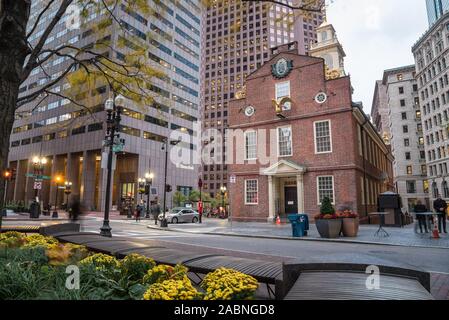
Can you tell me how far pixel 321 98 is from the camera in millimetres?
24406

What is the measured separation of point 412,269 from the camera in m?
2.99

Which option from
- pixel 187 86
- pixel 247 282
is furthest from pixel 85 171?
pixel 247 282

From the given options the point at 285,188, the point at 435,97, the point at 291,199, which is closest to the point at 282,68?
the point at 285,188

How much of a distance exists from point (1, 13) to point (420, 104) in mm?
86546

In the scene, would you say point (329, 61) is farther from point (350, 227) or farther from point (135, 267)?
point (135, 267)

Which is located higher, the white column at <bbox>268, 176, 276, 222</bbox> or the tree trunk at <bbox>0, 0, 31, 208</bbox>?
the tree trunk at <bbox>0, 0, 31, 208</bbox>

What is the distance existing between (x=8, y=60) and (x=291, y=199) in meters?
23.8

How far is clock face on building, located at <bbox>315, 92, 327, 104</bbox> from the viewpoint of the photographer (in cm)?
2424

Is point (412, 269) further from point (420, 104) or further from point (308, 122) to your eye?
point (420, 104)

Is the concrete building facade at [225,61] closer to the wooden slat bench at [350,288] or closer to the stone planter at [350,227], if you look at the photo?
the stone planter at [350,227]

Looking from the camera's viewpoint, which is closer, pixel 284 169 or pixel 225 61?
pixel 284 169

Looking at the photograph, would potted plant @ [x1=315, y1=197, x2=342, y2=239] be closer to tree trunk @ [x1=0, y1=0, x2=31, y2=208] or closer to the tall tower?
tree trunk @ [x1=0, y1=0, x2=31, y2=208]

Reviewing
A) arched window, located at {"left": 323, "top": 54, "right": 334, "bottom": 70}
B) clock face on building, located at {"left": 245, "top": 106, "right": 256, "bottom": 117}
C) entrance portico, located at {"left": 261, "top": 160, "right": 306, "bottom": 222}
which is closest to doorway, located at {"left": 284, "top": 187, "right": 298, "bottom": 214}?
entrance portico, located at {"left": 261, "top": 160, "right": 306, "bottom": 222}

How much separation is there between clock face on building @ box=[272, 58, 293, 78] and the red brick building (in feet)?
0.11
